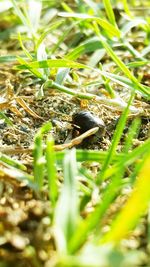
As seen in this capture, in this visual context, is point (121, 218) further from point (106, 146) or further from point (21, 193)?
point (106, 146)

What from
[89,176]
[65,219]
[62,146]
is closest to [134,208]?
[65,219]

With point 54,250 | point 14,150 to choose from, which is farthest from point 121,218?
point 14,150

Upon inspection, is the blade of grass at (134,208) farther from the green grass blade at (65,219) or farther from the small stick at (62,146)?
the small stick at (62,146)

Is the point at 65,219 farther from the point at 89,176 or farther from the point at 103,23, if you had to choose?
Answer: the point at 103,23

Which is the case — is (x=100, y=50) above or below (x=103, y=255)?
below

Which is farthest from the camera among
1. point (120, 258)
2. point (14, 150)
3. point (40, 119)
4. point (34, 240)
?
point (40, 119)

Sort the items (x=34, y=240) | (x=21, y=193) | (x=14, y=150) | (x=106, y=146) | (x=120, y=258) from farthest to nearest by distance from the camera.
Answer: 1. (x=106, y=146)
2. (x=14, y=150)
3. (x=21, y=193)
4. (x=34, y=240)
5. (x=120, y=258)

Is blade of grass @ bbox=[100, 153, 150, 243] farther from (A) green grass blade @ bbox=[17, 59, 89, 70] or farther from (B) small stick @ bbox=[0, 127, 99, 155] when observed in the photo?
(A) green grass blade @ bbox=[17, 59, 89, 70]

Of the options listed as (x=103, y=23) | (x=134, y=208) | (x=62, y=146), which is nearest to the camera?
(x=134, y=208)
